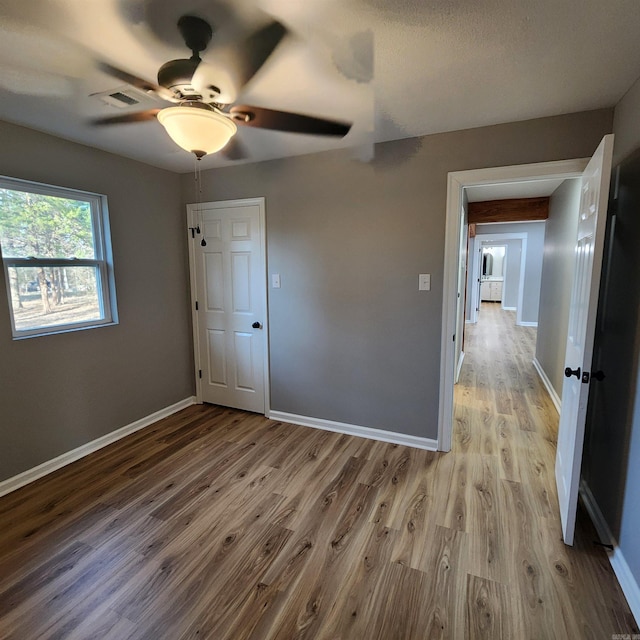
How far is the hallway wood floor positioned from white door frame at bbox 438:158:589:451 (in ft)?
1.22

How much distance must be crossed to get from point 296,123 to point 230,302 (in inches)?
71.2

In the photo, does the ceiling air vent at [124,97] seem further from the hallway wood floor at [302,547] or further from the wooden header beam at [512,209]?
the wooden header beam at [512,209]

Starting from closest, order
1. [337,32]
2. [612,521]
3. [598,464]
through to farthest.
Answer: [337,32] → [612,521] → [598,464]

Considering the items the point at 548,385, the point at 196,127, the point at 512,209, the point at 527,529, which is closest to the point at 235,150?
the point at 196,127

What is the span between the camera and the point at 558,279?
4004 mm

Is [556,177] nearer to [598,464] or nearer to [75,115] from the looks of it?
[598,464]

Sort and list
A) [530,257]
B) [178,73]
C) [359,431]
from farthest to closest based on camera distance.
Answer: [530,257] < [359,431] < [178,73]

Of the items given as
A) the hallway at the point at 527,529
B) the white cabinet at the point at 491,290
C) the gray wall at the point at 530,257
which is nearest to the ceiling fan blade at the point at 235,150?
the hallway at the point at 527,529

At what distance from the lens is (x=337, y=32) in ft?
4.67

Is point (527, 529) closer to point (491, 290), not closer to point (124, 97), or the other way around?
point (124, 97)

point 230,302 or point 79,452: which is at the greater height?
point 230,302

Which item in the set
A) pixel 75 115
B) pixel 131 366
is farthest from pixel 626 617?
pixel 75 115

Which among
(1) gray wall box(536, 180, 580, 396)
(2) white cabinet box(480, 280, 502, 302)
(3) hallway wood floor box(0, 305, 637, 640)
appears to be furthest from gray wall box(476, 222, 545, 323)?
(3) hallway wood floor box(0, 305, 637, 640)

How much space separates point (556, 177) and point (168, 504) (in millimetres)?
3254
